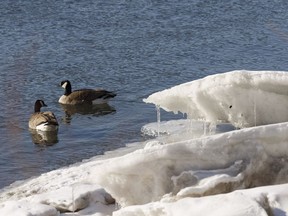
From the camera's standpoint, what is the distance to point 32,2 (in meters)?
30.8

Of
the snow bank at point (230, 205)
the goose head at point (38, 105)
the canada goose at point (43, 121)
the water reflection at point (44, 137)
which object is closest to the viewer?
the snow bank at point (230, 205)

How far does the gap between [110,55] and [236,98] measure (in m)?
10.3

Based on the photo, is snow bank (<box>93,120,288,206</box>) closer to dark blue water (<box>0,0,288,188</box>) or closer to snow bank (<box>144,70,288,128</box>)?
snow bank (<box>144,70,288,128</box>)

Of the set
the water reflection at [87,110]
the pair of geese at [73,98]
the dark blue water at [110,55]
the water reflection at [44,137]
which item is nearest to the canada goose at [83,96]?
the pair of geese at [73,98]

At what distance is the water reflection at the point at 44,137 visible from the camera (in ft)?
56.4

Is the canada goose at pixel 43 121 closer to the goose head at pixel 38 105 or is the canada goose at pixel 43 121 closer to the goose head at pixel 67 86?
the goose head at pixel 38 105

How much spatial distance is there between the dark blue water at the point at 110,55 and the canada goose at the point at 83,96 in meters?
0.27

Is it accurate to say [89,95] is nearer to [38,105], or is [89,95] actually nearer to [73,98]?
[73,98]

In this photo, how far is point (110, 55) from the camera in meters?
23.4

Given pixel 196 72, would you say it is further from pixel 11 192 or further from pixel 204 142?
pixel 204 142

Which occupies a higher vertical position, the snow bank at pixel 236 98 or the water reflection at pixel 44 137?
the snow bank at pixel 236 98

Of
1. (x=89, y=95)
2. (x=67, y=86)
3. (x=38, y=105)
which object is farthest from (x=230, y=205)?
(x=67, y=86)

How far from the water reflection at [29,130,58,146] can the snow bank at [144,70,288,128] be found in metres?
3.87

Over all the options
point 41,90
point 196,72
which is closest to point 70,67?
point 41,90
